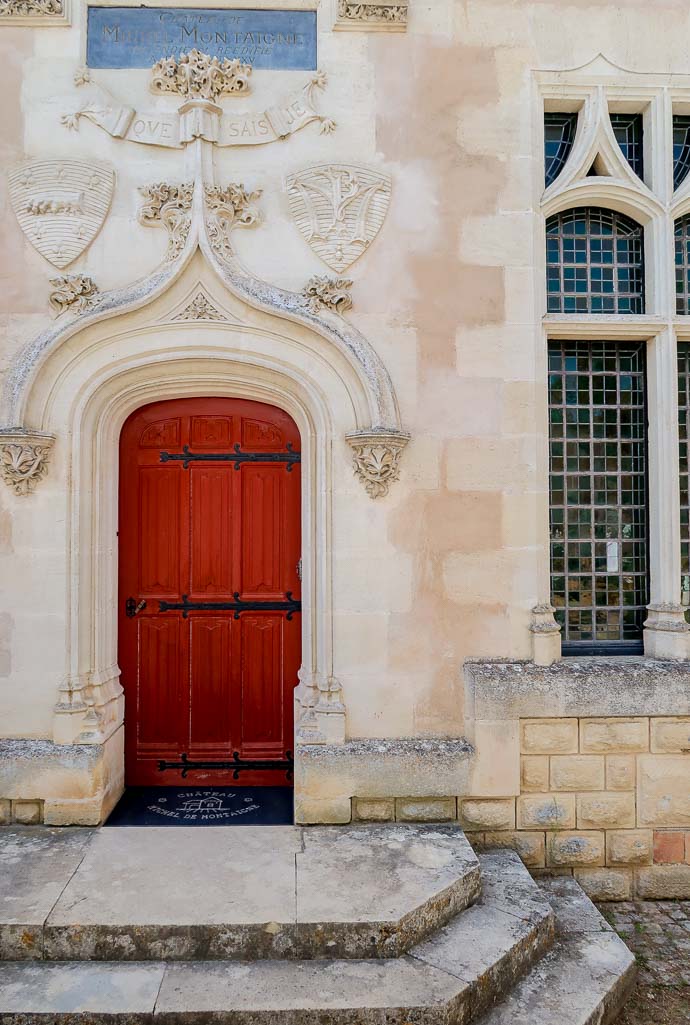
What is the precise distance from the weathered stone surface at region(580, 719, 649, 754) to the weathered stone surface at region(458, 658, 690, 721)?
0.07 m

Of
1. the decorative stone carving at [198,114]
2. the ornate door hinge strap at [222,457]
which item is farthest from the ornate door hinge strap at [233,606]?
the decorative stone carving at [198,114]

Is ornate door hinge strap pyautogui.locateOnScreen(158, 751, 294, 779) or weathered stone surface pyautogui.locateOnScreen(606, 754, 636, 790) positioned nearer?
weathered stone surface pyautogui.locateOnScreen(606, 754, 636, 790)

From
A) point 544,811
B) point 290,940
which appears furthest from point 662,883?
point 290,940

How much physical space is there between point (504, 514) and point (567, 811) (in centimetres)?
178

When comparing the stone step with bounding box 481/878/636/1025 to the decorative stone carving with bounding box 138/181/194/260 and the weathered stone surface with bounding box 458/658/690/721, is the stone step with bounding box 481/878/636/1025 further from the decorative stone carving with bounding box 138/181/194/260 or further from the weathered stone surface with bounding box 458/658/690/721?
the decorative stone carving with bounding box 138/181/194/260

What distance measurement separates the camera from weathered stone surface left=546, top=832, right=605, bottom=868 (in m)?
3.91

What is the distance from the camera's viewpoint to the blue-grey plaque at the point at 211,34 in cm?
397

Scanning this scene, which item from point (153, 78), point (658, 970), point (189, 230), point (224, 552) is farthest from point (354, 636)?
point (153, 78)

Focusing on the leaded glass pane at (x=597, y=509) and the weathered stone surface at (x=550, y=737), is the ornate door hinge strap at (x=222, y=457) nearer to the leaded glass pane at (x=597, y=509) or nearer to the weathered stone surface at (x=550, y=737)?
the leaded glass pane at (x=597, y=509)

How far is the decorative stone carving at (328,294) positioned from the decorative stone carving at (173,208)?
0.79 metres

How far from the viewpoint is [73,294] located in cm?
385

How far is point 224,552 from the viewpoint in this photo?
433 cm

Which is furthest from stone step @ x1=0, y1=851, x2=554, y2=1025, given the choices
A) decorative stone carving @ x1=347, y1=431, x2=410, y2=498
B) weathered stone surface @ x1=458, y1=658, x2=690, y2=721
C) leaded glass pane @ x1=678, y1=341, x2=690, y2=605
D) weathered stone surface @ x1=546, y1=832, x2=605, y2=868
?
leaded glass pane @ x1=678, y1=341, x2=690, y2=605

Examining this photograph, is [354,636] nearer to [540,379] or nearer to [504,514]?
[504,514]
